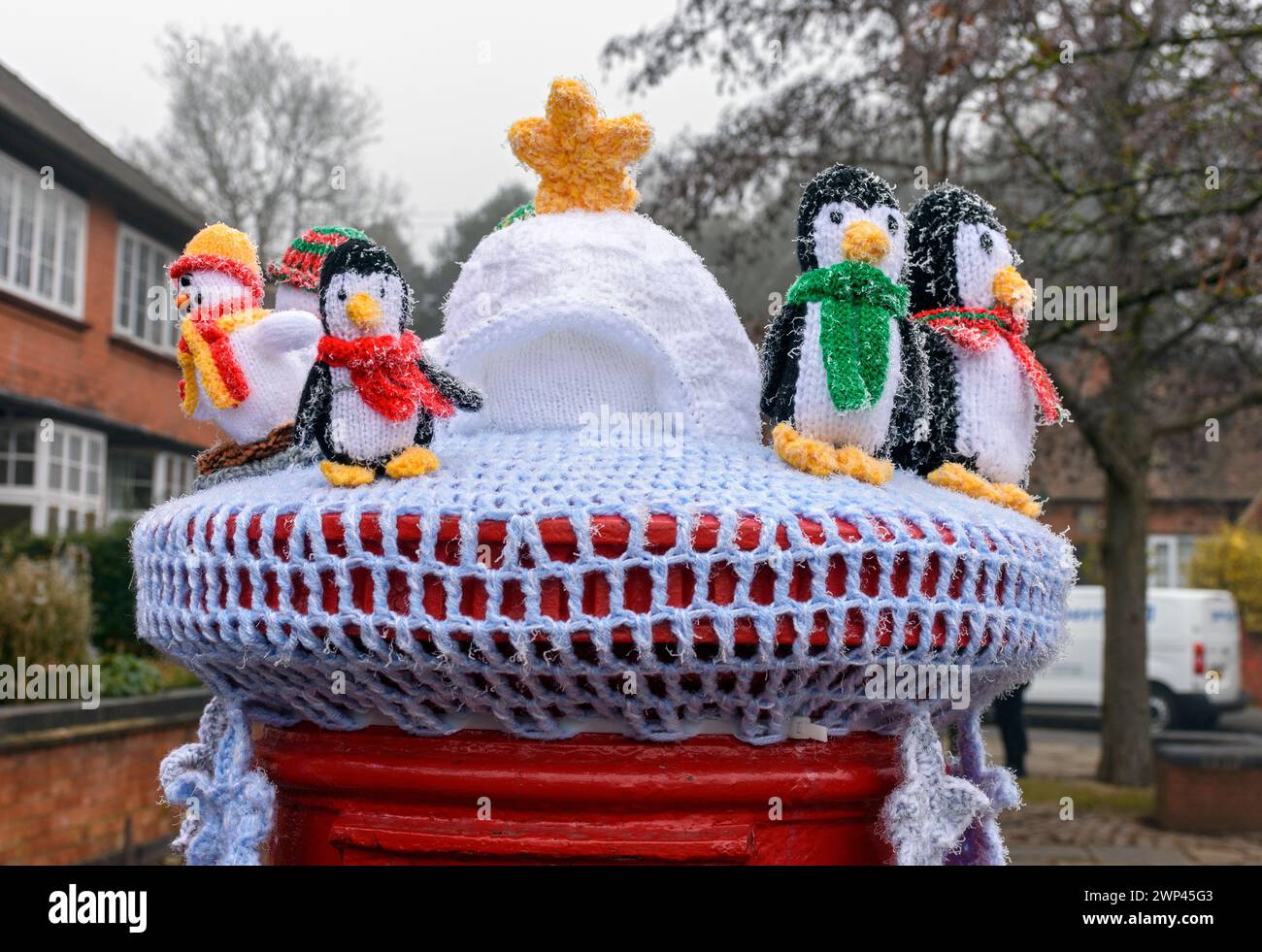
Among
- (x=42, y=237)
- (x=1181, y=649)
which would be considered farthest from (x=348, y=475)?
(x=1181, y=649)

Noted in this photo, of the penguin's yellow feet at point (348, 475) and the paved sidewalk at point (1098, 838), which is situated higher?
the penguin's yellow feet at point (348, 475)

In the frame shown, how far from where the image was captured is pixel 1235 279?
5.59m

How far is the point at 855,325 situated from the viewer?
1.07 metres

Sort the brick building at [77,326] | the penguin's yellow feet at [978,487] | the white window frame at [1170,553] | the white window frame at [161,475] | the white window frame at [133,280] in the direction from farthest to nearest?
1. the white window frame at [1170,553]
2. the white window frame at [161,475]
3. the white window frame at [133,280]
4. the brick building at [77,326]
5. the penguin's yellow feet at [978,487]

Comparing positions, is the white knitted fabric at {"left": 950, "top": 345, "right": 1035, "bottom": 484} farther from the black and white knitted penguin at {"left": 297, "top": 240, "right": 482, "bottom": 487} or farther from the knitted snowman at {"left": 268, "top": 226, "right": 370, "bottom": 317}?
the knitted snowman at {"left": 268, "top": 226, "right": 370, "bottom": 317}

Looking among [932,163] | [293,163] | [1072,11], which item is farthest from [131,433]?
[1072,11]

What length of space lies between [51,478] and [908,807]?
37.8ft

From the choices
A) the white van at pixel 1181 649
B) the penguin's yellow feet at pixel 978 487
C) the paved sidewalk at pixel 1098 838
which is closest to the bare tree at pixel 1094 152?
the paved sidewalk at pixel 1098 838

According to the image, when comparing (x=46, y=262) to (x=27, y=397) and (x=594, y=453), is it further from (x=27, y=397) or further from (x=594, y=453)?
(x=594, y=453)

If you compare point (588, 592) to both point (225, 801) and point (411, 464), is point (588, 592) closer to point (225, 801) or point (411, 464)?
point (411, 464)

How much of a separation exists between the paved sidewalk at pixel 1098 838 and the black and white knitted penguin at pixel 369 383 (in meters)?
4.38

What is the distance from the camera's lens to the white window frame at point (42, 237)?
32.7ft

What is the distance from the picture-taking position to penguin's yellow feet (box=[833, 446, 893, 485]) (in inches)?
41.7

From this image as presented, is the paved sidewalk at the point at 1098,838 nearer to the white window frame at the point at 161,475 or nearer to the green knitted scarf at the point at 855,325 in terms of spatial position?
the green knitted scarf at the point at 855,325
